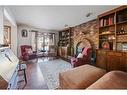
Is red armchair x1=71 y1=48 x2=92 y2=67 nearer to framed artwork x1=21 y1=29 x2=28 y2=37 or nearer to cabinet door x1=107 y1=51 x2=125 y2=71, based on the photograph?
cabinet door x1=107 y1=51 x2=125 y2=71

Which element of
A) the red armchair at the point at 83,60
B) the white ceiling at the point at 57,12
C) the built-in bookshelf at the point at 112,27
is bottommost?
the red armchair at the point at 83,60

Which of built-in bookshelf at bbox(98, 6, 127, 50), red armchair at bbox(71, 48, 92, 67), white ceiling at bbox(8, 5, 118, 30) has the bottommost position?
red armchair at bbox(71, 48, 92, 67)

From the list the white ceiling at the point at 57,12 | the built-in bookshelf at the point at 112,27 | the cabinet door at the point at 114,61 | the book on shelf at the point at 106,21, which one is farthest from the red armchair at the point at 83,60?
the white ceiling at the point at 57,12

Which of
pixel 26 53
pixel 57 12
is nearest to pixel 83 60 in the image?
pixel 57 12

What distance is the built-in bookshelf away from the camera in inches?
159

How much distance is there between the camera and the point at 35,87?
3.27 metres

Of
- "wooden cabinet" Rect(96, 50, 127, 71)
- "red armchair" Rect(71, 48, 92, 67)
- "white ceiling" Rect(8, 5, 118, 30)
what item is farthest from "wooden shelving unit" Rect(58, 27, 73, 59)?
"wooden cabinet" Rect(96, 50, 127, 71)

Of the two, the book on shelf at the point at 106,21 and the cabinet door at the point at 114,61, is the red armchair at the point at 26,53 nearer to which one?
the book on shelf at the point at 106,21

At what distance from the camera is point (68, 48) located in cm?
816

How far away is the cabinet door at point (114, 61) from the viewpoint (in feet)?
12.2

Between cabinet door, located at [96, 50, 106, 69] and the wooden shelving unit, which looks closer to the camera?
cabinet door, located at [96, 50, 106, 69]

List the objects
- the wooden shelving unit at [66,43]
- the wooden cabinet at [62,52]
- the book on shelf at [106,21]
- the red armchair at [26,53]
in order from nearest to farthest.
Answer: the book on shelf at [106,21] → the red armchair at [26,53] → the wooden shelving unit at [66,43] → the wooden cabinet at [62,52]
